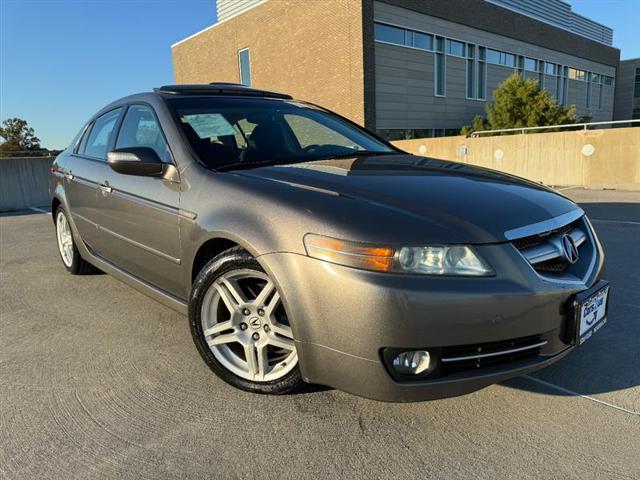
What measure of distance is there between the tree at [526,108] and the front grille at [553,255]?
21.1 m

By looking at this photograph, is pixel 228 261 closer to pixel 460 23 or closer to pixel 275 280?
pixel 275 280

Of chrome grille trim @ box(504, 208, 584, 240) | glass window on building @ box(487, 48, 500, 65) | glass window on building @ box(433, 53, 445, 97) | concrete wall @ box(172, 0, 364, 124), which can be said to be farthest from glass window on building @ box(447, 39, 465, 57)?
chrome grille trim @ box(504, 208, 584, 240)

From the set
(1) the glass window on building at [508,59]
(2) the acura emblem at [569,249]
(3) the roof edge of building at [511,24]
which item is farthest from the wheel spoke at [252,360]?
(1) the glass window on building at [508,59]

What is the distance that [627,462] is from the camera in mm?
1799

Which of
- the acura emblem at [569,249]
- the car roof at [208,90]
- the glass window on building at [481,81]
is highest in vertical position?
the glass window on building at [481,81]

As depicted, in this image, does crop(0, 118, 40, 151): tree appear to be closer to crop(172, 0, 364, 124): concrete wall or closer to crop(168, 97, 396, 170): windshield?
crop(172, 0, 364, 124): concrete wall

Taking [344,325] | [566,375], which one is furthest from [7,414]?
[566,375]

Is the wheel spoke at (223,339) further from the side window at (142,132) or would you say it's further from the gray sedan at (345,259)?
the side window at (142,132)

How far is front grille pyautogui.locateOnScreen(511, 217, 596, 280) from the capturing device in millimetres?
1969

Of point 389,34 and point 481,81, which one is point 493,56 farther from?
point 389,34

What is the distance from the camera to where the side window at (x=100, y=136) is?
146 inches

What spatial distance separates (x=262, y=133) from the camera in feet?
10.5

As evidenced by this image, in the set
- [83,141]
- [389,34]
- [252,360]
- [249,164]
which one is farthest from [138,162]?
[389,34]

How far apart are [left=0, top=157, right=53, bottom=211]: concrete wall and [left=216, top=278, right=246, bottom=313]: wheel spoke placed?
11.4 m
